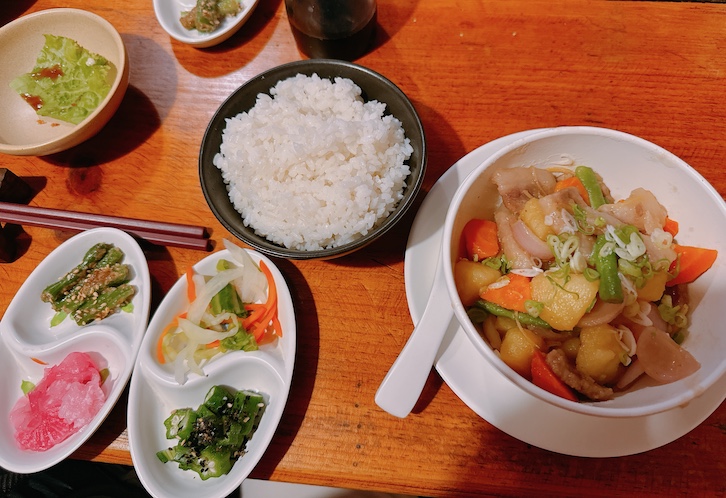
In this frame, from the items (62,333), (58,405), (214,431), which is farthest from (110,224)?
(214,431)

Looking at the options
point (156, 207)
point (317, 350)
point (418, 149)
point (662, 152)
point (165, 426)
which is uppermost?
point (662, 152)

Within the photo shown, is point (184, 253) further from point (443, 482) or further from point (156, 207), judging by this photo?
point (443, 482)

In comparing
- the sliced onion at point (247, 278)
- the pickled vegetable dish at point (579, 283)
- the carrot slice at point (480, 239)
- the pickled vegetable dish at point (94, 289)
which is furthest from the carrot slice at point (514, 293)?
the pickled vegetable dish at point (94, 289)

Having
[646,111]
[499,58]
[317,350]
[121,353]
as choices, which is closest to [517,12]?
[499,58]

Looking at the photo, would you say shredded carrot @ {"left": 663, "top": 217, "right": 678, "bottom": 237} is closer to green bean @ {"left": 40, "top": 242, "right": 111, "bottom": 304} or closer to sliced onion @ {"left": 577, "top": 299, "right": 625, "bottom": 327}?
sliced onion @ {"left": 577, "top": 299, "right": 625, "bottom": 327}

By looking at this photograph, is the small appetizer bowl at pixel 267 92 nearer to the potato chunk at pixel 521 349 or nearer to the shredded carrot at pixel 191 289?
the shredded carrot at pixel 191 289

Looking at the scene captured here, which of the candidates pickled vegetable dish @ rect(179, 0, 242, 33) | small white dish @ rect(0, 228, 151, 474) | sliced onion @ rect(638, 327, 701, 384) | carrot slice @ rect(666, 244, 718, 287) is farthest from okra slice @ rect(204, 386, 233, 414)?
pickled vegetable dish @ rect(179, 0, 242, 33)

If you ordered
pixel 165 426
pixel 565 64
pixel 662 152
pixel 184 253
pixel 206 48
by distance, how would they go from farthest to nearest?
pixel 206 48 < pixel 565 64 < pixel 184 253 < pixel 165 426 < pixel 662 152
